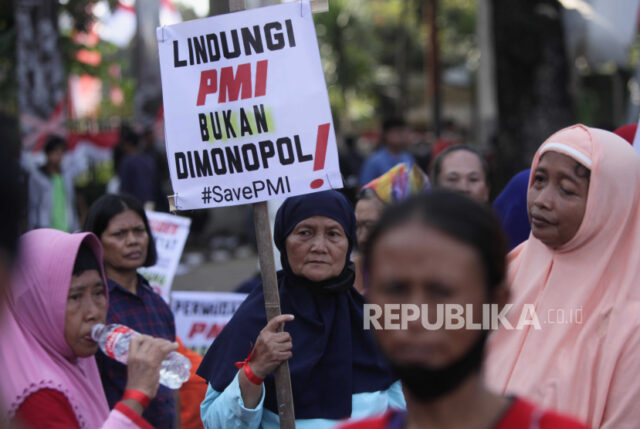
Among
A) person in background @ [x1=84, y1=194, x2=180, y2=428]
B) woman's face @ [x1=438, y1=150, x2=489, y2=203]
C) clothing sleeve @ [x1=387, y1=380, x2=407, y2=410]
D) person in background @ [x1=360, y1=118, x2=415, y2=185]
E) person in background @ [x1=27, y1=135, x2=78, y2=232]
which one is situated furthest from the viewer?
person in background @ [x1=27, y1=135, x2=78, y2=232]

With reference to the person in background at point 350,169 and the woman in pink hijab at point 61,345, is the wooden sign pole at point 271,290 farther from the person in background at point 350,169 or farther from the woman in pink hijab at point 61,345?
the person in background at point 350,169

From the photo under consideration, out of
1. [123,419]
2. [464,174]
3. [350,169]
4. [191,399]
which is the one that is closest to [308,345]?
[123,419]

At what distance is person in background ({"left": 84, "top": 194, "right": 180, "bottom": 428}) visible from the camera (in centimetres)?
381

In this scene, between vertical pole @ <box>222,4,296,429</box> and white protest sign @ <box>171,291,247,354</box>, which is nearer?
vertical pole @ <box>222,4,296,429</box>

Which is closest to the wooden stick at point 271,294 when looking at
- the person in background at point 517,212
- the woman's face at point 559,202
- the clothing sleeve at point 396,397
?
the clothing sleeve at point 396,397

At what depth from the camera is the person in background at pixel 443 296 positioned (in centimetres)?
154

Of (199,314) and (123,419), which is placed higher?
(123,419)

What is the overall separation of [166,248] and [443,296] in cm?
444

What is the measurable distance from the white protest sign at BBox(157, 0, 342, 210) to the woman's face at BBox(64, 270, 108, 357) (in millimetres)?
552

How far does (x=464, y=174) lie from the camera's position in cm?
533

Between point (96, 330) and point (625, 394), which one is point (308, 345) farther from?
point (625, 394)

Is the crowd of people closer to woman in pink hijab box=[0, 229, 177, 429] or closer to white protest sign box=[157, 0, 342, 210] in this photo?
woman in pink hijab box=[0, 229, 177, 429]

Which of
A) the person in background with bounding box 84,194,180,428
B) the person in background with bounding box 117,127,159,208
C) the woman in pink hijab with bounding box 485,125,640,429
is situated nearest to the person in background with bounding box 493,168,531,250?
the woman in pink hijab with bounding box 485,125,640,429

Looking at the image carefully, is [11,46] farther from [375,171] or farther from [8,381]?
[8,381]
